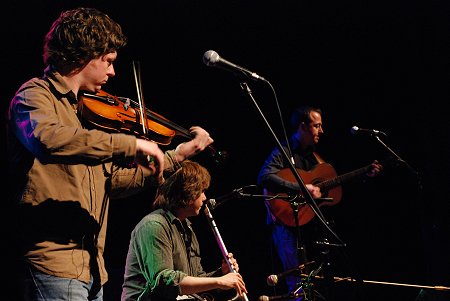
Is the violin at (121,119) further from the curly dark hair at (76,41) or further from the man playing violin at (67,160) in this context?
the curly dark hair at (76,41)

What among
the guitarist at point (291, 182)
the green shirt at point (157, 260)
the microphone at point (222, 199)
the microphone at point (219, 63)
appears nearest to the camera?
the microphone at point (219, 63)

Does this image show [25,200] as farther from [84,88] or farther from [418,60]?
[418,60]

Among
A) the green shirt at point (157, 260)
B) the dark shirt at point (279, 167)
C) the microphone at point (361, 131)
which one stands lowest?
the green shirt at point (157, 260)

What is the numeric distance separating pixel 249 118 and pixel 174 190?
2932 mm

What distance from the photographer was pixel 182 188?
3.61 m

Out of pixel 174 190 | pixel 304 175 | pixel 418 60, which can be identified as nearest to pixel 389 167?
pixel 304 175

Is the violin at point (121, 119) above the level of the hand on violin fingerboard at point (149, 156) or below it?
above

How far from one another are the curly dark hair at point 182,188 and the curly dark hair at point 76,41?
146cm

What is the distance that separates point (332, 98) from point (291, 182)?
6.09 feet

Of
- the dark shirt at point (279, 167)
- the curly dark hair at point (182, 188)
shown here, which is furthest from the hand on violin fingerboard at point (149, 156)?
the dark shirt at point (279, 167)

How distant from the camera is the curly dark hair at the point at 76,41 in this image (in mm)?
2234

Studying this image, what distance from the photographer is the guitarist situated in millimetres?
5266

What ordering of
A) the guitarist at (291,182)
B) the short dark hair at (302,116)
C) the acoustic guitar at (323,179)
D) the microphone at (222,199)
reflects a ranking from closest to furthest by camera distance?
the microphone at (222,199)
the guitarist at (291,182)
the acoustic guitar at (323,179)
the short dark hair at (302,116)

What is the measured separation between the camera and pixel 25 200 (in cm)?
199
